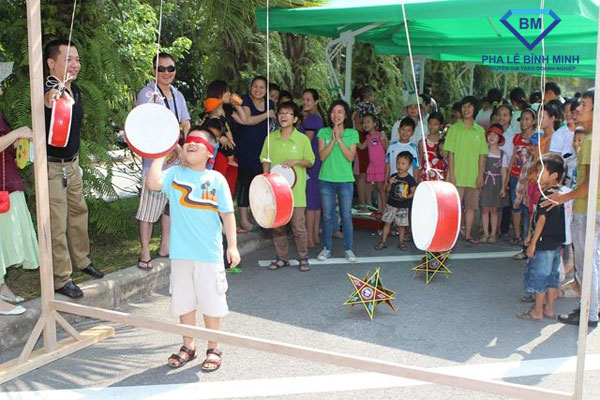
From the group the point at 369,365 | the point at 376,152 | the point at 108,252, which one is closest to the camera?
the point at 369,365

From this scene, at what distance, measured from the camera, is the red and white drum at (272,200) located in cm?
405

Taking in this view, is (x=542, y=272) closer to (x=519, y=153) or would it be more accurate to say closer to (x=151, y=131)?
(x=519, y=153)

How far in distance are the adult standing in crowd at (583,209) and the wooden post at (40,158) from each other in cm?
352

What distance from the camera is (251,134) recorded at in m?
6.98

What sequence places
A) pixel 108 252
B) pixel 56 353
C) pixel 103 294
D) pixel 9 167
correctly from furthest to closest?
pixel 108 252 < pixel 103 294 < pixel 9 167 < pixel 56 353

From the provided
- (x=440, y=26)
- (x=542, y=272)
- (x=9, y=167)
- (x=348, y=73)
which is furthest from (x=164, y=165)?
(x=440, y=26)

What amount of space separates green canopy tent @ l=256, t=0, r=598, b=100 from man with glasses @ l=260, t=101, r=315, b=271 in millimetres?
1262

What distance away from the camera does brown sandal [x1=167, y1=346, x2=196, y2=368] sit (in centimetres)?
419

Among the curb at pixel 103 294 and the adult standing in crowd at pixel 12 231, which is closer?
the curb at pixel 103 294

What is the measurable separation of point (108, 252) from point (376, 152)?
3.41 m

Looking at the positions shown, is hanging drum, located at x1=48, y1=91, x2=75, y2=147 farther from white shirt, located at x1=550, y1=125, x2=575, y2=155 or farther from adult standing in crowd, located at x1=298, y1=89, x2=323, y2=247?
white shirt, located at x1=550, y1=125, x2=575, y2=155

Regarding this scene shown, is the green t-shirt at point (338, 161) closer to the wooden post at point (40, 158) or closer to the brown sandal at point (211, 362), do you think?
the brown sandal at point (211, 362)

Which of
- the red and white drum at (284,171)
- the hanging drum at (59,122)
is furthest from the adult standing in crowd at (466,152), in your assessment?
the hanging drum at (59,122)

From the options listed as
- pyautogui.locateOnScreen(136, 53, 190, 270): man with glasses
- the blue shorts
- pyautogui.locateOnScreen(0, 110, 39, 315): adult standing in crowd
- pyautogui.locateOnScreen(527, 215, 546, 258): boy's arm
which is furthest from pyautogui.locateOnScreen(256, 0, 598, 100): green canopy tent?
pyautogui.locateOnScreen(0, 110, 39, 315): adult standing in crowd
